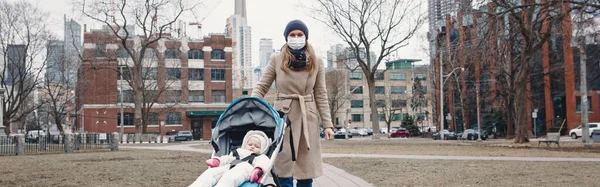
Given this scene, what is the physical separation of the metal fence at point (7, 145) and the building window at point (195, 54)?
47.9 metres

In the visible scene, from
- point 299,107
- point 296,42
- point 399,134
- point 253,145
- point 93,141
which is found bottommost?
point 399,134

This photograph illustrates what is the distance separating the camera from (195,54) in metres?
70.8

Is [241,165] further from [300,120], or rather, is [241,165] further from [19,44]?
[19,44]

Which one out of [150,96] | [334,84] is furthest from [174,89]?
[334,84]

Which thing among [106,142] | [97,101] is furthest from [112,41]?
[106,142]

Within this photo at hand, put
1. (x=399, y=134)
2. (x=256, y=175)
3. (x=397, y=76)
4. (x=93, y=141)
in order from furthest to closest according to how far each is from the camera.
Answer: (x=397, y=76) → (x=399, y=134) → (x=93, y=141) → (x=256, y=175)

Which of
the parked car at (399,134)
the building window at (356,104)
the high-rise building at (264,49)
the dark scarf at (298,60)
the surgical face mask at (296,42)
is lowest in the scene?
the parked car at (399,134)

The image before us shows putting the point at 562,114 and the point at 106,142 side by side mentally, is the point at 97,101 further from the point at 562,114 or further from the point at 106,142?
the point at 562,114

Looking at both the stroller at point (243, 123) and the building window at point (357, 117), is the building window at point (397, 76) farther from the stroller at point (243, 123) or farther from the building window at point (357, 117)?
the stroller at point (243, 123)

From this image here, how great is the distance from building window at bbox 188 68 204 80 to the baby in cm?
6648

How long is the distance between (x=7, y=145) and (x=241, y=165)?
21.8m

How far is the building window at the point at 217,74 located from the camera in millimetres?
71000

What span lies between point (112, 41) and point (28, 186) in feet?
153

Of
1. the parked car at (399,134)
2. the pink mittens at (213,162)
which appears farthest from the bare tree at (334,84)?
the pink mittens at (213,162)
